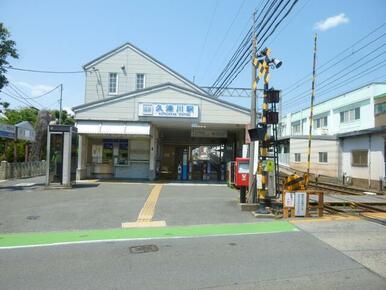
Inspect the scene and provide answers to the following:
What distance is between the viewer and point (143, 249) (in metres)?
7.37

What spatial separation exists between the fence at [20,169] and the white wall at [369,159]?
23400mm

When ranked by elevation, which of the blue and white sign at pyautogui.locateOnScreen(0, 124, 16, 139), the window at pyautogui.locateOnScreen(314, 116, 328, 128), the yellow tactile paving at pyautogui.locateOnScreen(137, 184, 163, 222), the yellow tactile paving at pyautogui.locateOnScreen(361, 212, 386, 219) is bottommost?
the yellow tactile paving at pyautogui.locateOnScreen(137, 184, 163, 222)

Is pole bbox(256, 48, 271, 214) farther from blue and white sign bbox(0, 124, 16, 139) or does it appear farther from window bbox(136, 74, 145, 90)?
window bbox(136, 74, 145, 90)

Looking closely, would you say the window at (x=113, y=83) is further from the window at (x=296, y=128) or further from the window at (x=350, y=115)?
the window at (x=296, y=128)

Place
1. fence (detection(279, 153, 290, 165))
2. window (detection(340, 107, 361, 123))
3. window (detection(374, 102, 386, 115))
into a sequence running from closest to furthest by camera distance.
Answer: window (detection(374, 102, 386, 115)), window (detection(340, 107, 361, 123)), fence (detection(279, 153, 290, 165))

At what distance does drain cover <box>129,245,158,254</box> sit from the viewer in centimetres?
720

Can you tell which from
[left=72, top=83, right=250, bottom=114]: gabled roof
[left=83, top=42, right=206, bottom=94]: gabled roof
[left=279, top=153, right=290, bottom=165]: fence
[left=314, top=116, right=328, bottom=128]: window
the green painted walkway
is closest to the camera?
the green painted walkway

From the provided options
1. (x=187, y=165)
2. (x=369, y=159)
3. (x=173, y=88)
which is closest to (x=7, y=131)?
(x=173, y=88)

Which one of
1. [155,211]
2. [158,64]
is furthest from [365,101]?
[155,211]

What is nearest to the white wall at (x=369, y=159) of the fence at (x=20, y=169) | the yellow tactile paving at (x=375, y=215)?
the yellow tactile paving at (x=375, y=215)

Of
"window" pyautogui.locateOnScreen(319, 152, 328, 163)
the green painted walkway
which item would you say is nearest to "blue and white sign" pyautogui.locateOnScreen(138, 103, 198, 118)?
the green painted walkway

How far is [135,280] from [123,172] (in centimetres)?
1790

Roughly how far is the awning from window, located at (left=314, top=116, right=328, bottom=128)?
32.0 metres

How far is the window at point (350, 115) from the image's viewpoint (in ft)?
126
